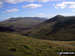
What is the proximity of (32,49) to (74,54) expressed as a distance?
34.1 feet

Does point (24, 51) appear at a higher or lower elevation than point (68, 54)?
higher

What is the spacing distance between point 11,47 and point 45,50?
815cm

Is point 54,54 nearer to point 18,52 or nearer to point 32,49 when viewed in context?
point 32,49

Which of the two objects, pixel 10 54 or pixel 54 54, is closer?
pixel 10 54

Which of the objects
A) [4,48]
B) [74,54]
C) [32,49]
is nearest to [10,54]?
[4,48]

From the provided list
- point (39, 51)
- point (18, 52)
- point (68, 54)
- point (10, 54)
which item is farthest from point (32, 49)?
point (68, 54)

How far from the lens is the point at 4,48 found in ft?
98.7

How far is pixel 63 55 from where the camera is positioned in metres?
31.5

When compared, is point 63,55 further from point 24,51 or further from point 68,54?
point 24,51

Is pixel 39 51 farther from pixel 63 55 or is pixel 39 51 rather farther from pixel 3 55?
pixel 3 55

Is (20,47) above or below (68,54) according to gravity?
above

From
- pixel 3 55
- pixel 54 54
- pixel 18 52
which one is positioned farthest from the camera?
pixel 54 54

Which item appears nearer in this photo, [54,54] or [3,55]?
[3,55]

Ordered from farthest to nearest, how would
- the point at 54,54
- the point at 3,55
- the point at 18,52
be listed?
the point at 54,54 < the point at 18,52 < the point at 3,55
